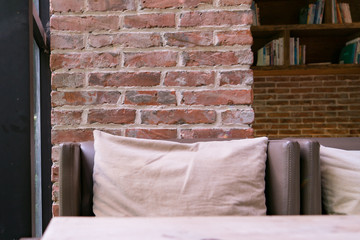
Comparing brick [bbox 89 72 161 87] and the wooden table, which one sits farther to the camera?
brick [bbox 89 72 161 87]

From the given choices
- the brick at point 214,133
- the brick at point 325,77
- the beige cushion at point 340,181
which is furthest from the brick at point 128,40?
the brick at point 325,77

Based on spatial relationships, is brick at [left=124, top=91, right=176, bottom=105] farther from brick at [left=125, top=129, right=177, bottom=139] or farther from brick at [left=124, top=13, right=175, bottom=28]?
brick at [left=124, top=13, right=175, bottom=28]

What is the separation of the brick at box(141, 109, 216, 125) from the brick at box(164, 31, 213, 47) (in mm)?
308

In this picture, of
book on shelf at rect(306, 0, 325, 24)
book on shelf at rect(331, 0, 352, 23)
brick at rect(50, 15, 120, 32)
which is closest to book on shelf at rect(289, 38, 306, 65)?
book on shelf at rect(306, 0, 325, 24)

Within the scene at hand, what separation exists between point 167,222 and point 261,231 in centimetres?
19

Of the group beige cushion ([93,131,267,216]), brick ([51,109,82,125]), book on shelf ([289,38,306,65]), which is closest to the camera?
beige cushion ([93,131,267,216])

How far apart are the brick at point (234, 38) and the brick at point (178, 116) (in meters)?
0.32

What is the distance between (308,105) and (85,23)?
2.87 metres

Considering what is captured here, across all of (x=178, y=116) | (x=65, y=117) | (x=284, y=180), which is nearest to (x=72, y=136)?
(x=65, y=117)

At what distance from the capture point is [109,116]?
1.48 meters

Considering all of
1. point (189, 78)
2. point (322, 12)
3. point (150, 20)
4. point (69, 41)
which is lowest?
point (189, 78)

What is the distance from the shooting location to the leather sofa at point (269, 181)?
42.0 inches

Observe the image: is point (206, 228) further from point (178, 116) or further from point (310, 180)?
point (178, 116)

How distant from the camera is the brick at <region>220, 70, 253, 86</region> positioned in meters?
1.49
